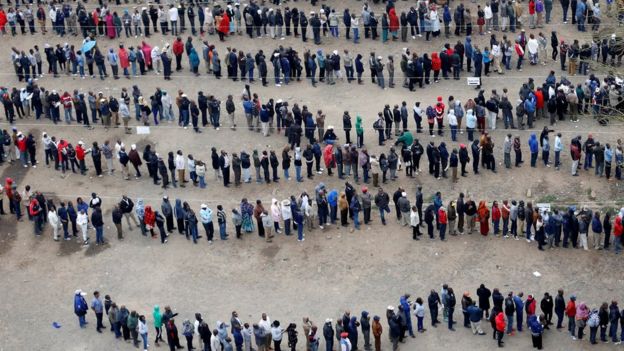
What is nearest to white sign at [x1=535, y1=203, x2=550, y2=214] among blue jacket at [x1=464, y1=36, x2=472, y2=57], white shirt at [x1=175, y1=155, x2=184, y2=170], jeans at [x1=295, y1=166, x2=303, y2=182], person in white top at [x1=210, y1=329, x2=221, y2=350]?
jeans at [x1=295, y1=166, x2=303, y2=182]

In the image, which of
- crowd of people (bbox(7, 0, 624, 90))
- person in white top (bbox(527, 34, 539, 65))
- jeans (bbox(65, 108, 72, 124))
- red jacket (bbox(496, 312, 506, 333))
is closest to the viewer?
red jacket (bbox(496, 312, 506, 333))

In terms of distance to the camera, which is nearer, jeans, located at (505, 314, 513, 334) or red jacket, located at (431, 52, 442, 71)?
jeans, located at (505, 314, 513, 334)

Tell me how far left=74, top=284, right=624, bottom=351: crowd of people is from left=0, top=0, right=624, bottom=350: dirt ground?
0.49m

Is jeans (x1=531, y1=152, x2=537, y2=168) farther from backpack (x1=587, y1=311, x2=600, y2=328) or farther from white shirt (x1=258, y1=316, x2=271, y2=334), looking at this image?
white shirt (x1=258, y1=316, x2=271, y2=334)

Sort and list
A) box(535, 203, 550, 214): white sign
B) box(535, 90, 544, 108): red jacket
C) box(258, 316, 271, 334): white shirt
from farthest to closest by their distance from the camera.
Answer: box(535, 90, 544, 108): red jacket < box(535, 203, 550, 214): white sign < box(258, 316, 271, 334): white shirt

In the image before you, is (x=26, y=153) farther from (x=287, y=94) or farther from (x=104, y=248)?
(x=287, y=94)

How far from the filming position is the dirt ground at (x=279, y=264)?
45844 mm

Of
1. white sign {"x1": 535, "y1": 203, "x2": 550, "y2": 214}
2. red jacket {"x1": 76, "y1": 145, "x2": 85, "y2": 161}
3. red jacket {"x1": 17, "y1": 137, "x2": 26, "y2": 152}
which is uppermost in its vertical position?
red jacket {"x1": 17, "y1": 137, "x2": 26, "y2": 152}

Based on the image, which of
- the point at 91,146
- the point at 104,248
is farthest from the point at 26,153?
the point at 104,248

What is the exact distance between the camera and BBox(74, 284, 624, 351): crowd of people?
142ft

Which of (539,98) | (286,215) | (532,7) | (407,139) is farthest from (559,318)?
(532,7)

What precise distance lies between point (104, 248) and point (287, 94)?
1137cm

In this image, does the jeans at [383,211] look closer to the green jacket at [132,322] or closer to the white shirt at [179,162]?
the white shirt at [179,162]

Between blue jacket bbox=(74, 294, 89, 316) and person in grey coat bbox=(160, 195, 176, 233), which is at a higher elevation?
person in grey coat bbox=(160, 195, 176, 233)
